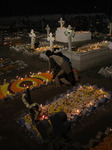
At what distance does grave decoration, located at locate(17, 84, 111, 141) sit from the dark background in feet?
176

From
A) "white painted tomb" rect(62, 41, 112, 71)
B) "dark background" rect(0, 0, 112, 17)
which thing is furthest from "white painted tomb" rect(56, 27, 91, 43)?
"dark background" rect(0, 0, 112, 17)

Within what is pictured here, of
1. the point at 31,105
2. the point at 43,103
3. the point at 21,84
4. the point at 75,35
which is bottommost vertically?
the point at 43,103

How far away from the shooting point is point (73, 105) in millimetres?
7469

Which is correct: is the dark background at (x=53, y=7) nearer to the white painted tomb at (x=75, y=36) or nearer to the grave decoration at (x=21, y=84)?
the white painted tomb at (x=75, y=36)

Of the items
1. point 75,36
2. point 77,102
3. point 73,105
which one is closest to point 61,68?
point 77,102

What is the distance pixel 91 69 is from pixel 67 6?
187 feet

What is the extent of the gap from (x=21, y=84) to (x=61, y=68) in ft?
8.19

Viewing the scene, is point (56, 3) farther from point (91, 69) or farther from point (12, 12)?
point (91, 69)

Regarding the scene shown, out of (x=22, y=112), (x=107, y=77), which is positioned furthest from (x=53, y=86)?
(x=107, y=77)

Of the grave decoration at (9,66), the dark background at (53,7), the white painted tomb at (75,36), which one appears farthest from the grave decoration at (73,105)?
the dark background at (53,7)

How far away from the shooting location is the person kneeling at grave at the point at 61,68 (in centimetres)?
860

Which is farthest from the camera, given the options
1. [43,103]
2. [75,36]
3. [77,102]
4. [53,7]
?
[53,7]

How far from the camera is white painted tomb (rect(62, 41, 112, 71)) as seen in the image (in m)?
11.8

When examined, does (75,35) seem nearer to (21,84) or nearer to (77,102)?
(21,84)
